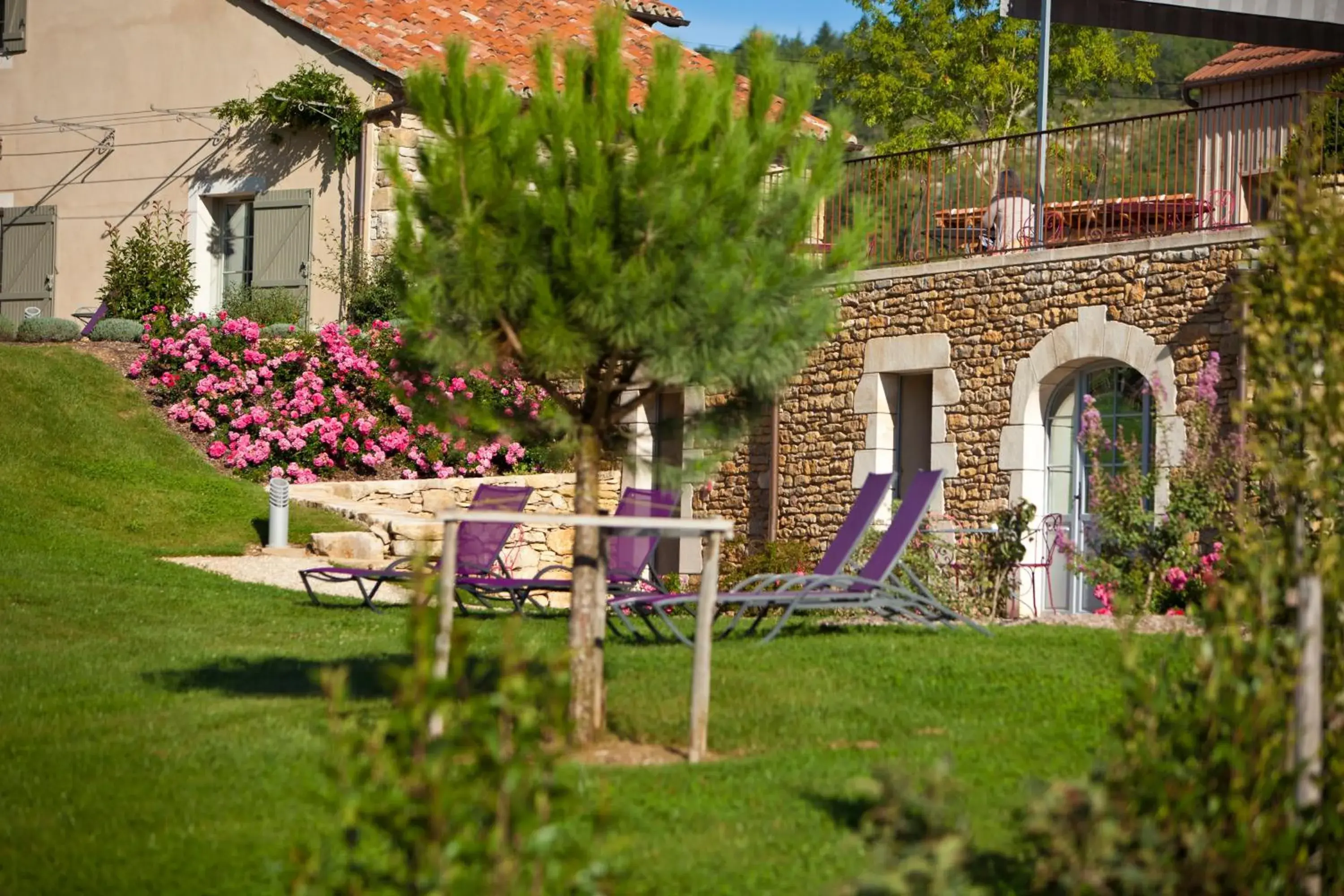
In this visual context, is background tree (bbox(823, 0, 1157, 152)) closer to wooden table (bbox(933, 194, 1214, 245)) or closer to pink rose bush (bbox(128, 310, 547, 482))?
pink rose bush (bbox(128, 310, 547, 482))

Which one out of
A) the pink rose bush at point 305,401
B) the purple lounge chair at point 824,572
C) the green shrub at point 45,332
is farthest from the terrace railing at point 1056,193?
the green shrub at point 45,332

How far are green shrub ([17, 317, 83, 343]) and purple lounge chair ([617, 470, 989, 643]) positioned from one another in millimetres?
11515

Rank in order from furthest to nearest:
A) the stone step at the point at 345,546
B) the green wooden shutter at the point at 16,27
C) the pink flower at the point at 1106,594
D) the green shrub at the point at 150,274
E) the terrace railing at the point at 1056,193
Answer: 1. the green wooden shutter at the point at 16,27
2. the green shrub at the point at 150,274
3. the stone step at the point at 345,546
4. the terrace railing at the point at 1056,193
5. the pink flower at the point at 1106,594

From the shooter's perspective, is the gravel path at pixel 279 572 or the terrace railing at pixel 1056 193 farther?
the gravel path at pixel 279 572

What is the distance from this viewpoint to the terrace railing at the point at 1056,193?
40.8 feet

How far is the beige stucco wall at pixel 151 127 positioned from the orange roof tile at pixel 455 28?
0.85 feet

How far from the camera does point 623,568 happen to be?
10.8 m

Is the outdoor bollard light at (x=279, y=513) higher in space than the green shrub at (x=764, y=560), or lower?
higher

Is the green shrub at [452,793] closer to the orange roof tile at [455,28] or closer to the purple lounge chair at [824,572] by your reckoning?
the purple lounge chair at [824,572]

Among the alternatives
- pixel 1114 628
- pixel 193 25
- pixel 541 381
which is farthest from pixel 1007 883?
pixel 193 25

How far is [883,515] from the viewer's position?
1377cm

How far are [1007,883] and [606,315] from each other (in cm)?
257

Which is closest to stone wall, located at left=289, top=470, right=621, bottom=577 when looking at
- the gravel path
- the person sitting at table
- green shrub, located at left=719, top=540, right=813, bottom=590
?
the gravel path

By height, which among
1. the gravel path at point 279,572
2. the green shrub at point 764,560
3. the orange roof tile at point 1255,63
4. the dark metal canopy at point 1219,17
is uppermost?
the orange roof tile at point 1255,63
